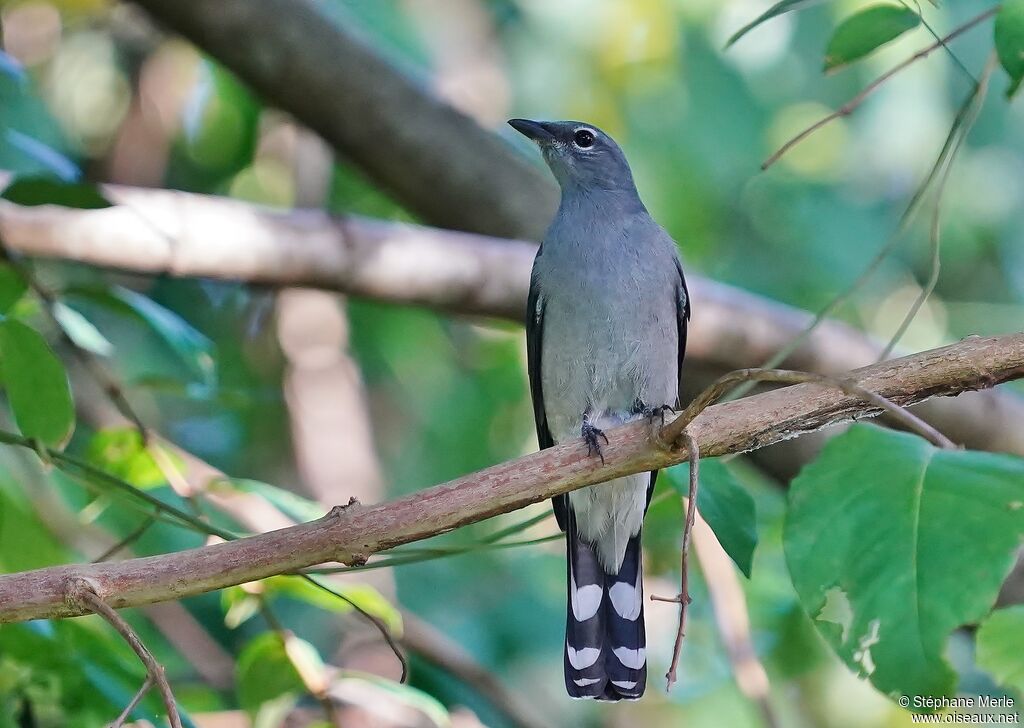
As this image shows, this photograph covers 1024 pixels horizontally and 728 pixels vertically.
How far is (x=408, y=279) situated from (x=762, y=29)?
120 inches

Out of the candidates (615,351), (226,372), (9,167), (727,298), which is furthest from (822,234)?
(9,167)

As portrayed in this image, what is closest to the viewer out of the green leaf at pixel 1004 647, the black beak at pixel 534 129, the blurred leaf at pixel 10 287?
the green leaf at pixel 1004 647

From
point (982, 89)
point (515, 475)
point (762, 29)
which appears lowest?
point (515, 475)

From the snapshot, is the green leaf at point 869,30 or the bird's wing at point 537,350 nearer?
the green leaf at point 869,30

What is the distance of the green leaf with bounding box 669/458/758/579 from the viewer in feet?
9.35

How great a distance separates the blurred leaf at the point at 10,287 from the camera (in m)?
3.91

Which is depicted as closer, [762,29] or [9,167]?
[9,167]

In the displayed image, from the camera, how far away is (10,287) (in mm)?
3986

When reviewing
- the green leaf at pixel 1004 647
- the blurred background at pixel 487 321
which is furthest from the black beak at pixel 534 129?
the green leaf at pixel 1004 647

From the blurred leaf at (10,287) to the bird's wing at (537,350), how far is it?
203 cm

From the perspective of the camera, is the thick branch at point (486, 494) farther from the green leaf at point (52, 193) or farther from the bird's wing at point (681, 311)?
the bird's wing at point (681, 311)

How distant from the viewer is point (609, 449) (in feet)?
9.64

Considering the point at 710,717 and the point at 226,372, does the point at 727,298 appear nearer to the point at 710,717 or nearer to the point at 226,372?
the point at 710,717

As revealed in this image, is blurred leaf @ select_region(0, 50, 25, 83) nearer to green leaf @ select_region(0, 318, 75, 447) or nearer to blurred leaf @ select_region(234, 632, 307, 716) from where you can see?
green leaf @ select_region(0, 318, 75, 447)
